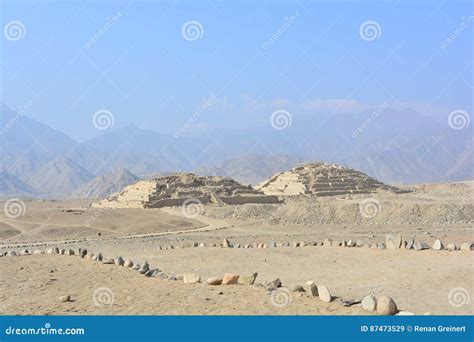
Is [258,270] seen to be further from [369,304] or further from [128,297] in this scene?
[369,304]

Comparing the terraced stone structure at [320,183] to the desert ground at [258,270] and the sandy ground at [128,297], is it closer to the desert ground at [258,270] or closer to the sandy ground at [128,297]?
the desert ground at [258,270]

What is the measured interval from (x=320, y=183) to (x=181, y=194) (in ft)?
44.5

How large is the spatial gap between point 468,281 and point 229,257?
745cm

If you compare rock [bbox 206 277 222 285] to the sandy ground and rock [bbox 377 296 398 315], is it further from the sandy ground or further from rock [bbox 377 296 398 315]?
rock [bbox 377 296 398 315]

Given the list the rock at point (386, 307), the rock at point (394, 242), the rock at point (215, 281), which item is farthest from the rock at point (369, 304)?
the rock at point (394, 242)

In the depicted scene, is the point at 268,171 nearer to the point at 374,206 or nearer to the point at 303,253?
the point at 374,206

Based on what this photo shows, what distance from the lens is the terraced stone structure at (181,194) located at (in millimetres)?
51747

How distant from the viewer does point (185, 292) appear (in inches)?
451

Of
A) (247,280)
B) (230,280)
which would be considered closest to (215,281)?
(230,280)

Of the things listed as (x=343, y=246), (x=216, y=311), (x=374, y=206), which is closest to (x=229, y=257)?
(x=343, y=246)

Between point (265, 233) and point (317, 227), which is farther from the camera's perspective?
point (317, 227)

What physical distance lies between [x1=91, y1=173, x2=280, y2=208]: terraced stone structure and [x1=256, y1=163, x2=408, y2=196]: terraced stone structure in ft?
10.6

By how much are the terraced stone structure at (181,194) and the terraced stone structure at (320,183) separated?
3.23 metres
